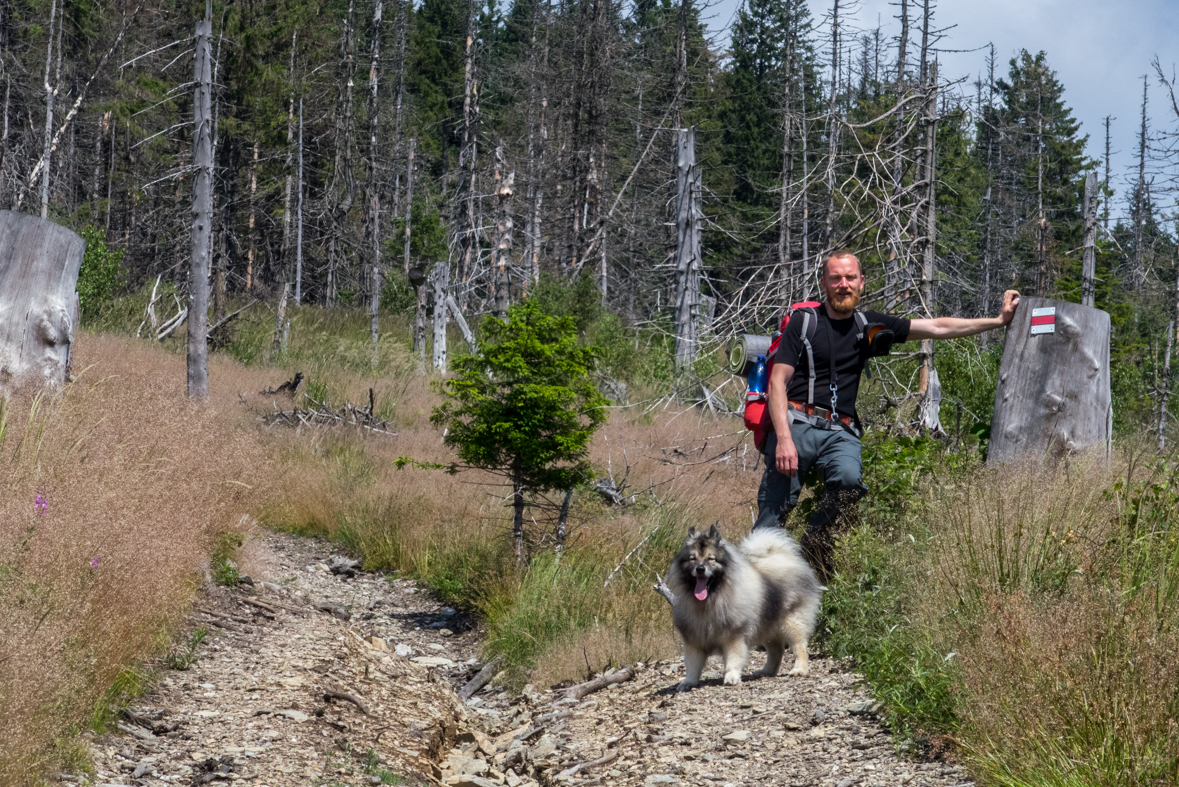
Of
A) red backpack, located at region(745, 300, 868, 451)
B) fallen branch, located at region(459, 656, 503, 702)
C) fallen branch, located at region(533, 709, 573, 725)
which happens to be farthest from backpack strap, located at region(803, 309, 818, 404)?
fallen branch, located at region(459, 656, 503, 702)

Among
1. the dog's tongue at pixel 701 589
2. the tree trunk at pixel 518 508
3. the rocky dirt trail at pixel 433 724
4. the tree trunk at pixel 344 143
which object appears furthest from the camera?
the tree trunk at pixel 344 143

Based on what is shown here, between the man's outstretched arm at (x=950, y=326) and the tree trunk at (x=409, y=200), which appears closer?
the man's outstretched arm at (x=950, y=326)

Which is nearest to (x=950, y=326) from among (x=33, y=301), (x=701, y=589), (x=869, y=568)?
(x=869, y=568)

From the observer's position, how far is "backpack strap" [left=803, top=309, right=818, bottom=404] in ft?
19.0

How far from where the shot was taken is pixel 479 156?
4441 centimetres

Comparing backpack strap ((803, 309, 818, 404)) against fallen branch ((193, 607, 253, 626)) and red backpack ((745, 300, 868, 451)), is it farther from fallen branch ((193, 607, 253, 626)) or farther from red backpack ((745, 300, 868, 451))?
fallen branch ((193, 607, 253, 626))

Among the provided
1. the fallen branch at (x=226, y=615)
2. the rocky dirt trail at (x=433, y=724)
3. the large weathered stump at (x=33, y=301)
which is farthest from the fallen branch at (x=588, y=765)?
the large weathered stump at (x=33, y=301)

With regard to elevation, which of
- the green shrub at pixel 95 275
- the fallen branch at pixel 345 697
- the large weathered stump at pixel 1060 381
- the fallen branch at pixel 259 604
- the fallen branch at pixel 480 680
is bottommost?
the fallen branch at pixel 480 680

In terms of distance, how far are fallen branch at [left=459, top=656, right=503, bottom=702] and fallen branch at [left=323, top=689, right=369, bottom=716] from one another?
1.15 meters

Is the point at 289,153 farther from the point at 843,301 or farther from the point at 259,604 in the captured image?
the point at 843,301

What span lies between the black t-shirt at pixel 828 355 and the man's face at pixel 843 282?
119mm

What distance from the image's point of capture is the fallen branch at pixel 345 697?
18.5ft

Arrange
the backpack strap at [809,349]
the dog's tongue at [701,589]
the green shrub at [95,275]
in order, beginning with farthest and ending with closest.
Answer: the green shrub at [95,275], the backpack strap at [809,349], the dog's tongue at [701,589]

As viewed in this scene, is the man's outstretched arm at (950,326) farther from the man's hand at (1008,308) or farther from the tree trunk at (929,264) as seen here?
the tree trunk at (929,264)
